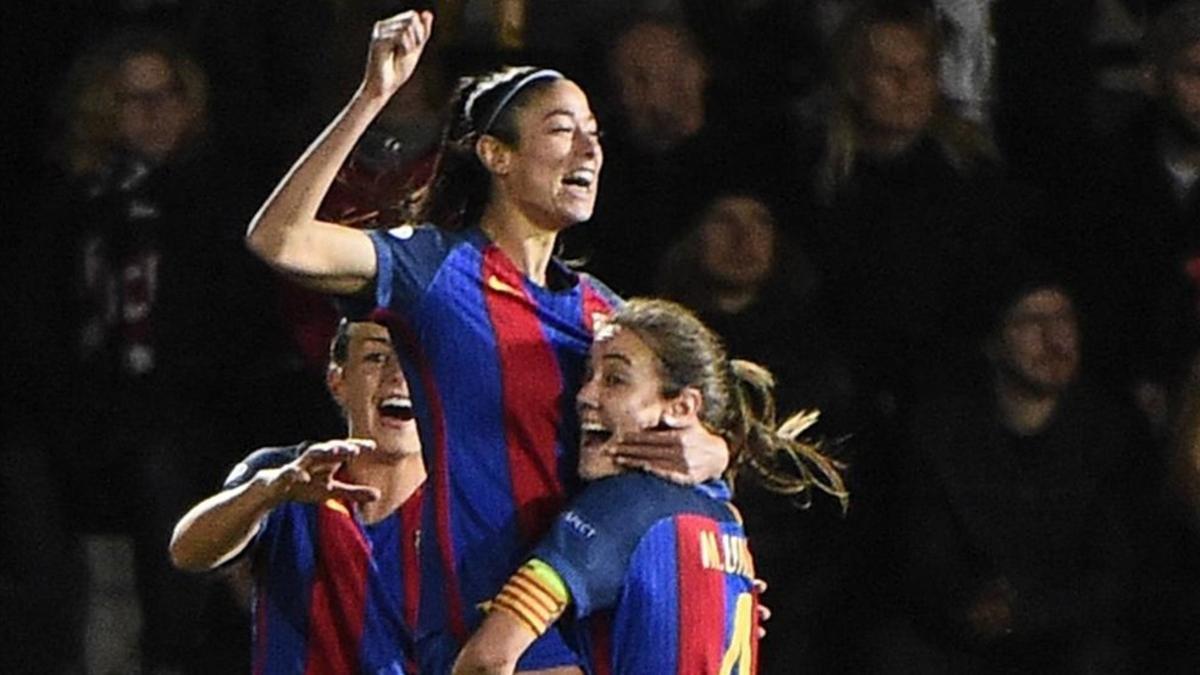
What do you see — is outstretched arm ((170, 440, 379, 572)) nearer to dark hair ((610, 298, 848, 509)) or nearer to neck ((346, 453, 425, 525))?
neck ((346, 453, 425, 525))

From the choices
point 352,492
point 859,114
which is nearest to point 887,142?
point 859,114

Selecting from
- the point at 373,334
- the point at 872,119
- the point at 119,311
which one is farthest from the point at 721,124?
the point at 373,334

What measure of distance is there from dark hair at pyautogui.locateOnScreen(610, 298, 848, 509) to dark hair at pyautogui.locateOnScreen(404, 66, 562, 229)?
0.94ft

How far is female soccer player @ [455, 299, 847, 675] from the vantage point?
497 centimetres

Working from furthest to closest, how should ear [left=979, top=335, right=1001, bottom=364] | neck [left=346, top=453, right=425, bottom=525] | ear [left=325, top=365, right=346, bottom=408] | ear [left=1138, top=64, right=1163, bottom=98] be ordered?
ear [left=1138, top=64, right=1163, bottom=98], ear [left=979, top=335, right=1001, bottom=364], ear [left=325, top=365, right=346, bottom=408], neck [left=346, top=453, right=425, bottom=525]

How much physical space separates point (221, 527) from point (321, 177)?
67 centimetres

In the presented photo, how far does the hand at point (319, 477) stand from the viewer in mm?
5051

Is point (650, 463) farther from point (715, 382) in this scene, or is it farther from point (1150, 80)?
point (1150, 80)

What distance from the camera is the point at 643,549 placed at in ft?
16.6

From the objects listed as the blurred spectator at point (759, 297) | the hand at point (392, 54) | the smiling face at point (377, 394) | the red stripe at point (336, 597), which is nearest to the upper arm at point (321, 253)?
the hand at point (392, 54)

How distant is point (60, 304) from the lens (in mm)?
7633

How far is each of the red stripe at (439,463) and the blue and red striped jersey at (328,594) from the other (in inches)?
10.3

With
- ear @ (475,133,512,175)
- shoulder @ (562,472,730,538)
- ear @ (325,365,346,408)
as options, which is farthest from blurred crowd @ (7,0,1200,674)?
shoulder @ (562,472,730,538)

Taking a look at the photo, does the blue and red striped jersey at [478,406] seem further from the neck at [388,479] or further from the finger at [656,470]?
the neck at [388,479]
